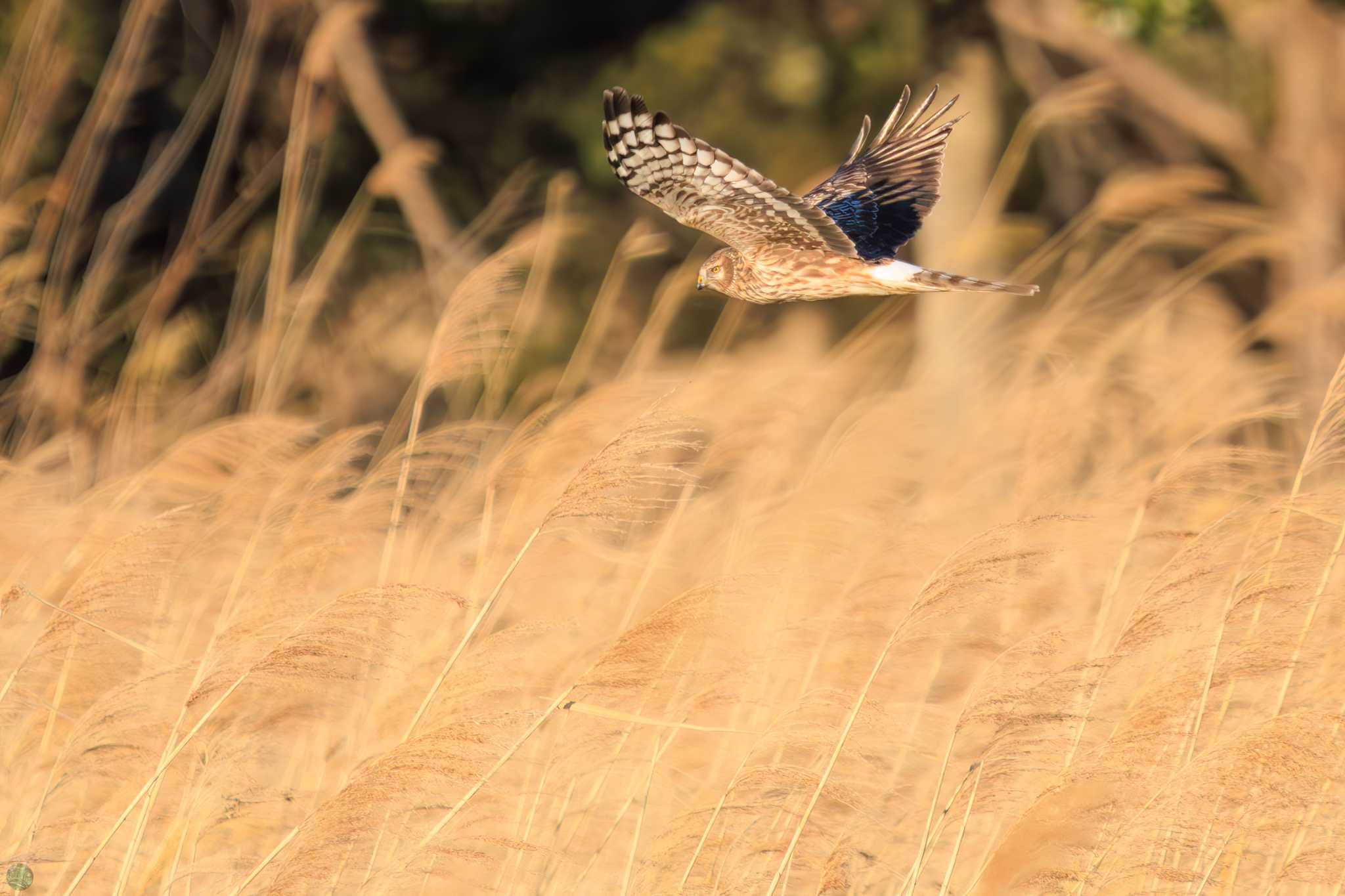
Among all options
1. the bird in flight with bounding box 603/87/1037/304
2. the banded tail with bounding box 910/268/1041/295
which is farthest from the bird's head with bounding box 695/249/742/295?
the banded tail with bounding box 910/268/1041/295

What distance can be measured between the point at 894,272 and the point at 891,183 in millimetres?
694

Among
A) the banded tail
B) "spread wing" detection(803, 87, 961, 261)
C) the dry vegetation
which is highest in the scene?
"spread wing" detection(803, 87, 961, 261)

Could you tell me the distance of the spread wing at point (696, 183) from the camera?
10.6ft

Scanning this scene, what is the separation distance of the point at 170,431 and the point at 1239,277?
6.28 metres

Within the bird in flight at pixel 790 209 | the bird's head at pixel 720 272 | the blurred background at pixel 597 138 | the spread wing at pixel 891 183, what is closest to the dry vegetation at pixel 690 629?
the bird's head at pixel 720 272

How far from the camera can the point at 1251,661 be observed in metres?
2.84

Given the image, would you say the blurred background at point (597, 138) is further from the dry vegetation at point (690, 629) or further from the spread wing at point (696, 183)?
the spread wing at point (696, 183)

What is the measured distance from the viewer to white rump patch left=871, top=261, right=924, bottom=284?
135 inches

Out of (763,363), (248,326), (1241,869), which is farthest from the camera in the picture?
(248,326)

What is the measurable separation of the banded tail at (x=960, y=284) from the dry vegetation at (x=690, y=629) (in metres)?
0.45

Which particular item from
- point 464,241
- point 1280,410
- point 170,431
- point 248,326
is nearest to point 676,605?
point 1280,410

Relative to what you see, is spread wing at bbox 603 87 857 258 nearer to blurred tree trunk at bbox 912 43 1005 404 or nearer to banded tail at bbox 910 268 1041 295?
banded tail at bbox 910 268 1041 295

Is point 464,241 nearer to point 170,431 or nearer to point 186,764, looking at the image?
point 170,431

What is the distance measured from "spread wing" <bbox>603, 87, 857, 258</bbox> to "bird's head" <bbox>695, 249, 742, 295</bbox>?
0.35m
